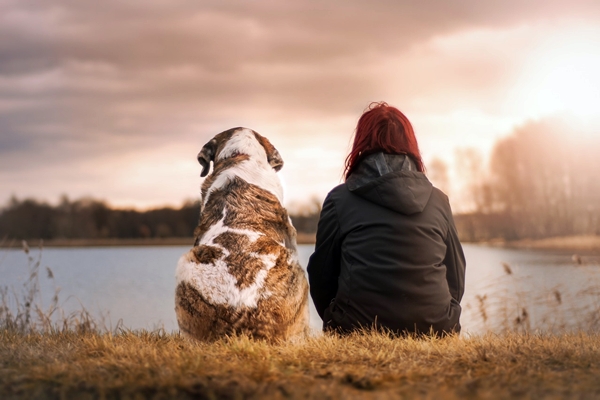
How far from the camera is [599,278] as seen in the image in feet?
34.0

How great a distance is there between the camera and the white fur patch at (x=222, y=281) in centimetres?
455

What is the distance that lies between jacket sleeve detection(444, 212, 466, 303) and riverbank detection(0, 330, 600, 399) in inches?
31.0

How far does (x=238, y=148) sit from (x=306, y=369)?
2900 millimetres

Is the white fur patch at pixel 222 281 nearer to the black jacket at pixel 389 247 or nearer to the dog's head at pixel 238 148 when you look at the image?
the black jacket at pixel 389 247

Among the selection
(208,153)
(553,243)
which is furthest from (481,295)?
(553,243)

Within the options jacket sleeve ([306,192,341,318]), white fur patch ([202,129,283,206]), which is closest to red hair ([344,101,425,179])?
jacket sleeve ([306,192,341,318])

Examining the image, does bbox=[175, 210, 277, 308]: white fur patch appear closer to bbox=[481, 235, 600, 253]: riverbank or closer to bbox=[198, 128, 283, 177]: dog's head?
bbox=[198, 128, 283, 177]: dog's head

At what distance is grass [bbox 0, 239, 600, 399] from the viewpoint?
3377 mm

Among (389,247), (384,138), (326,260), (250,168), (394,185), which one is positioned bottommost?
(326,260)

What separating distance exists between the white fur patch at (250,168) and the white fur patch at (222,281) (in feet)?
3.14

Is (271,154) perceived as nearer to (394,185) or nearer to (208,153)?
(208,153)

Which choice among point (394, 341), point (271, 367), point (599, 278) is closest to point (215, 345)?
point (271, 367)

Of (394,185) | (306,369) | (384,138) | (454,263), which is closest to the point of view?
(306,369)

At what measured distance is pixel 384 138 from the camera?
5.27 m
